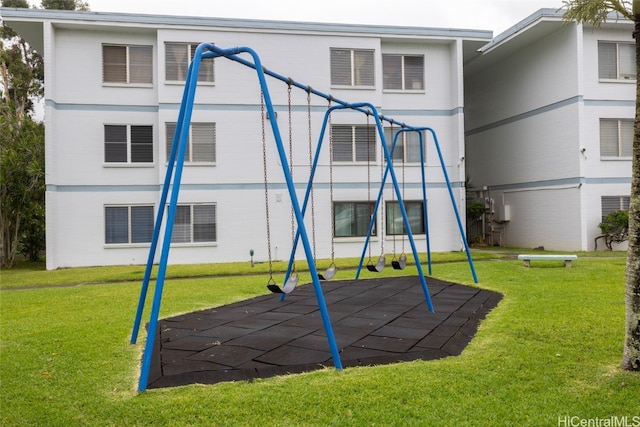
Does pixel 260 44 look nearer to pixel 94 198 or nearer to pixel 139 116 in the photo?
pixel 139 116

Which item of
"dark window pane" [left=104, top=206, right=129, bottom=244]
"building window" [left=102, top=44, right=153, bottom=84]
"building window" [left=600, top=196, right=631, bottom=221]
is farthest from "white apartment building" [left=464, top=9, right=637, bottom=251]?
"dark window pane" [left=104, top=206, right=129, bottom=244]

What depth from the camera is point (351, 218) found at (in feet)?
61.2

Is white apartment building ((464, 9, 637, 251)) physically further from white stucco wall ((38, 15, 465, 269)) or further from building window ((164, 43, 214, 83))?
building window ((164, 43, 214, 83))

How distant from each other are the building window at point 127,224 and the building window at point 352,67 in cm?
814

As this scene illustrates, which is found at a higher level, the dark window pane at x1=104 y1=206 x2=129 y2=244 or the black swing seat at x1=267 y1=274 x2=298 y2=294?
the dark window pane at x1=104 y1=206 x2=129 y2=244

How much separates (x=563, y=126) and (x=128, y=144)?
15.6 meters

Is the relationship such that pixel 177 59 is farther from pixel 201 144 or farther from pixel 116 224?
pixel 116 224

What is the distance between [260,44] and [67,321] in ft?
42.1

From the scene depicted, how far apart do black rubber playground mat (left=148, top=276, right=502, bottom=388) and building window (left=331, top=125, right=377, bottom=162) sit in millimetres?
9453

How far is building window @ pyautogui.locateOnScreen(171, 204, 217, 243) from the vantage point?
17422 millimetres

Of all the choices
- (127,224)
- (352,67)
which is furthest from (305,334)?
(352,67)

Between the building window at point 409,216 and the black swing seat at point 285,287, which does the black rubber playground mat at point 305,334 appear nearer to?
the black swing seat at point 285,287

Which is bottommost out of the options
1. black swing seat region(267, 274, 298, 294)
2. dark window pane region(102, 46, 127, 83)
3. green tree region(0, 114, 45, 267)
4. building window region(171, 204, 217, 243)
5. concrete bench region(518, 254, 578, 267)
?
concrete bench region(518, 254, 578, 267)

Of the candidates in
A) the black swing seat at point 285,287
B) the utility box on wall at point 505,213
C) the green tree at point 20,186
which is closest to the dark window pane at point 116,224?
the green tree at point 20,186
